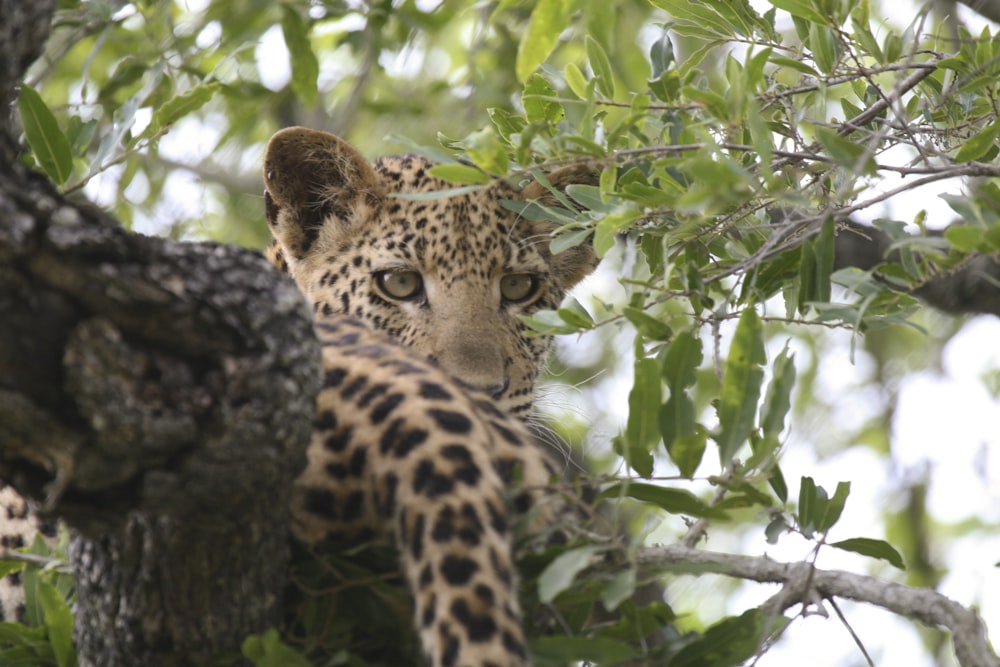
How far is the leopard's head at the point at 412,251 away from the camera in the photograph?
6.01 meters

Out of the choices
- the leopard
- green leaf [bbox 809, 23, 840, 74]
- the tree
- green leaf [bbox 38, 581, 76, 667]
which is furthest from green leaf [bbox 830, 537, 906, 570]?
green leaf [bbox 38, 581, 76, 667]

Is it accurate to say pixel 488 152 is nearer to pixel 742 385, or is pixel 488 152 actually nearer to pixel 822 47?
pixel 742 385

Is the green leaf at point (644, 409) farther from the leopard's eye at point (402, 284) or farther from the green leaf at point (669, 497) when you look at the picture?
the leopard's eye at point (402, 284)

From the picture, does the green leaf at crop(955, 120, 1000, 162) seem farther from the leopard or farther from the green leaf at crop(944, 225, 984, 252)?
the leopard

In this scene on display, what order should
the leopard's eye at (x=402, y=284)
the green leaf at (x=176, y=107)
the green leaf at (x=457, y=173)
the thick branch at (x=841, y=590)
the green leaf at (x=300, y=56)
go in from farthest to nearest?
the green leaf at (x=300, y=56), the leopard's eye at (x=402, y=284), the green leaf at (x=176, y=107), the green leaf at (x=457, y=173), the thick branch at (x=841, y=590)

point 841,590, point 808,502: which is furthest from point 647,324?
point 841,590

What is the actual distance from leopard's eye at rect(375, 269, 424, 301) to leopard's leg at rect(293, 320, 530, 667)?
2490mm

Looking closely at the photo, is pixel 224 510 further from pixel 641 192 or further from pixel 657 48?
pixel 657 48

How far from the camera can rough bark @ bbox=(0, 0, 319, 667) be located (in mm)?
2496

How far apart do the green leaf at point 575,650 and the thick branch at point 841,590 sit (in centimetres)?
34

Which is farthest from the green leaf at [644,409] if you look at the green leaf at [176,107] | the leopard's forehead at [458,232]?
the leopard's forehead at [458,232]

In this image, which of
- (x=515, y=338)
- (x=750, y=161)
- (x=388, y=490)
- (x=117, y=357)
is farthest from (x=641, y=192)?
(x=515, y=338)

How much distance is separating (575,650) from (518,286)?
3327 millimetres

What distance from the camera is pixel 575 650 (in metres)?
3.11
